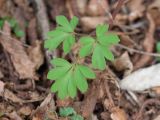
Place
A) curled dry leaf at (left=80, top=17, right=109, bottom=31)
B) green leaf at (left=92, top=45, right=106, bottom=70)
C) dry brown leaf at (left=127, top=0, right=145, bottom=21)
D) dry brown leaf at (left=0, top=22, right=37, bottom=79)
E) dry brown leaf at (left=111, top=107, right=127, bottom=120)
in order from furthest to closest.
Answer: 1. dry brown leaf at (left=127, top=0, right=145, bottom=21)
2. curled dry leaf at (left=80, top=17, right=109, bottom=31)
3. dry brown leaf at (left=0, top=22, right=37, bottom=79)
4. dry brown leaf at (left=111, top=107, right=127, bottom=120)
5. green leaf at (left=92, top=45, right=106, bottom=70)

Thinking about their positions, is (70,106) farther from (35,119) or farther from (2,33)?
(2,33)

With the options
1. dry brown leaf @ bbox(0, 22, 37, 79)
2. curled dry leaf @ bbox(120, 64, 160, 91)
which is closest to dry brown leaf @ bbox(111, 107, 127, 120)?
curled dry leaf @ bbox(120, 64, 160, 91)

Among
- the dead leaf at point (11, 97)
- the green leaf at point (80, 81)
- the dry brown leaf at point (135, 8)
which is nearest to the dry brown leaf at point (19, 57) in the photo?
the dead leaf at point (11, 97)

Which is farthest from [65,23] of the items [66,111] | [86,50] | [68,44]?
[66,111]

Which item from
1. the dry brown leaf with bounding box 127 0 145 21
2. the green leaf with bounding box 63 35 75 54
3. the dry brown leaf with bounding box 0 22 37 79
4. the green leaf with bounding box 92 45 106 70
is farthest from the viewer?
the dry brown leaf with bounding box 127 0 145 21

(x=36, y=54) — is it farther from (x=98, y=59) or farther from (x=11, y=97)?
(x=98, y=59)

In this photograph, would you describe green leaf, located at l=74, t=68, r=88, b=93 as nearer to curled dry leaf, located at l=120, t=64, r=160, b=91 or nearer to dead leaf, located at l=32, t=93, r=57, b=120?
dead leaf, located at l=32, t=93, r=57, b=120

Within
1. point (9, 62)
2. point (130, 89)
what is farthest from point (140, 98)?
point (9, 62)
